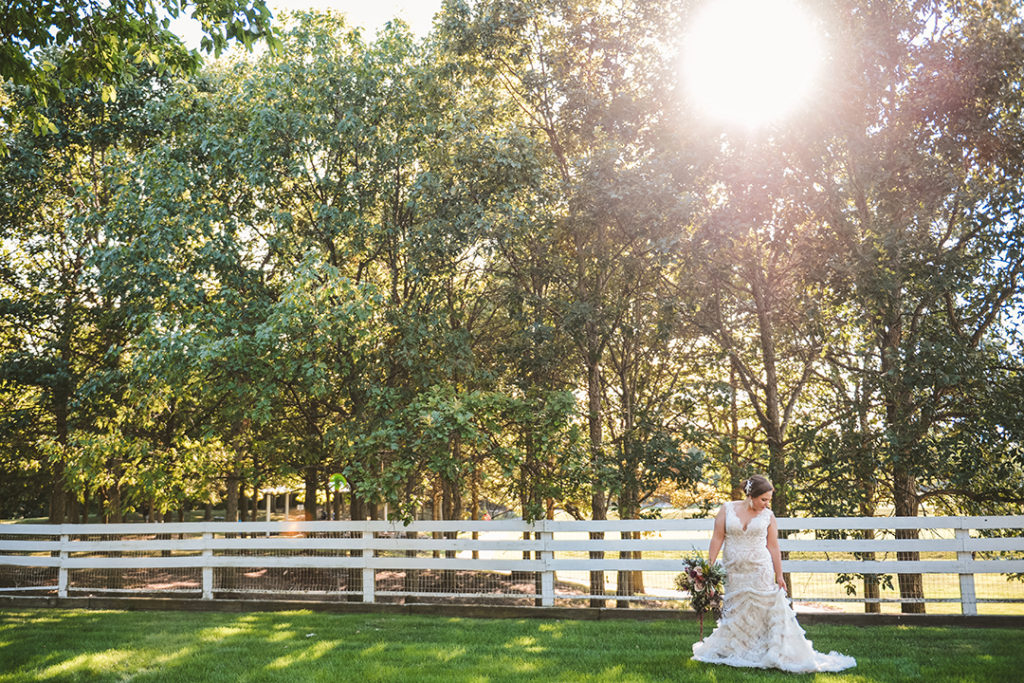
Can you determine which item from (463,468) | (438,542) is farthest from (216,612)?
(463,468)

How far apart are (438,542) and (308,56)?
9005mm

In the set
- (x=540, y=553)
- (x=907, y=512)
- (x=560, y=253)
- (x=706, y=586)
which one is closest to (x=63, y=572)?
(x=540, y=553)

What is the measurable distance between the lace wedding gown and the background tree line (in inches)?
150

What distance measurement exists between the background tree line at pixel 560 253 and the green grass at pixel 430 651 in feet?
7.62

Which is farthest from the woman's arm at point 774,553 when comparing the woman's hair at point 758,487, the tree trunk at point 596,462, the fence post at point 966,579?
the tree trunk at point 596,462

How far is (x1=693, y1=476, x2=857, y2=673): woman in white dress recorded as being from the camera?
6.64 metres

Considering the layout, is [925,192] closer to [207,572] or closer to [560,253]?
[560,253]

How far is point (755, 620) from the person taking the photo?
6.95 metres

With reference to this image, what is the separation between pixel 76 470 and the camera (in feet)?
42.3

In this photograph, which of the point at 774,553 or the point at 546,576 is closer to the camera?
the point at 774,553

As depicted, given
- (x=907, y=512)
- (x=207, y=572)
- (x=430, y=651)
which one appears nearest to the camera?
(x=430, y=651)

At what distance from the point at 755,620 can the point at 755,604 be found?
0.48 feet

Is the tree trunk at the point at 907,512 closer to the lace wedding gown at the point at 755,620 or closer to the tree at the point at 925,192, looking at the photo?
the tree at the point at 925,192

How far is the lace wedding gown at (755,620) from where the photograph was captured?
260 inches
